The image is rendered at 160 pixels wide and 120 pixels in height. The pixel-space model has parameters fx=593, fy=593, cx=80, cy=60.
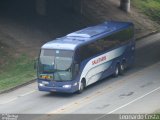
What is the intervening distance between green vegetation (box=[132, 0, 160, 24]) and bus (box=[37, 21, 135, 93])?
22.2 m

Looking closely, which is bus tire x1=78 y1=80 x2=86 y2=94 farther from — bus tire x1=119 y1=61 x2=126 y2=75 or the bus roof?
bus tire x1=119 y1=61 x2=126 y2=75

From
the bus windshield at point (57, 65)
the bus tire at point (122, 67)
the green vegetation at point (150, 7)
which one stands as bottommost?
the green vegetation at point (150, 7)

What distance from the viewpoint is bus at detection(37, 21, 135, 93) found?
34469mm

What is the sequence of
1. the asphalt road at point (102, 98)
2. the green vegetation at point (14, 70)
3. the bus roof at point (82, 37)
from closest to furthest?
the asphalt road at point (102, 98)
the bus roof at point (82, 37)
the green vegetation at point (14, 70)

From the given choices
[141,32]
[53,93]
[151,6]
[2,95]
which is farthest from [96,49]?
[151,6]

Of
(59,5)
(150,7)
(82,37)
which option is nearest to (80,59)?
(82,37)

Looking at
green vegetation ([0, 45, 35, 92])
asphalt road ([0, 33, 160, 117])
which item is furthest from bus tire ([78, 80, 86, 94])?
green vegetation ([0, 45, 35, 92])

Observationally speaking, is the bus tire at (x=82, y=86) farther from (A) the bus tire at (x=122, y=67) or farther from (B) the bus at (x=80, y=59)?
(A) the bus tire at (x=122, y=67)

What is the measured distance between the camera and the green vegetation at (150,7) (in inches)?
2440

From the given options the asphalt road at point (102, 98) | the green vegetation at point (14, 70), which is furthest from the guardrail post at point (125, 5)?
the asphalt road at point (102, 98)

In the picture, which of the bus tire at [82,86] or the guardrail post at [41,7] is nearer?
the bus tire at [82,86]

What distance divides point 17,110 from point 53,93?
426 cm

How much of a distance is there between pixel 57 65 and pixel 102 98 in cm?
326

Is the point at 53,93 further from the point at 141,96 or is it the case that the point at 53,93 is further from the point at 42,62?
the point at 141,96
